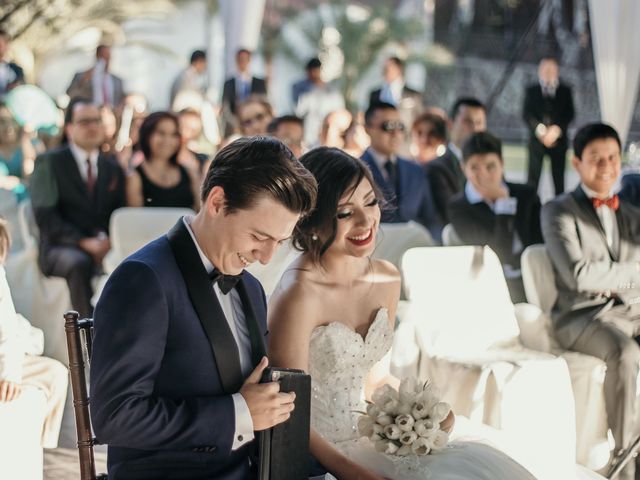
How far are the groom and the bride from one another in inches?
21.0

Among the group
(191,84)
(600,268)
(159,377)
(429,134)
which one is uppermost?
(191,84)

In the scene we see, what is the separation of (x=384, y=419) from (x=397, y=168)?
3614 mm

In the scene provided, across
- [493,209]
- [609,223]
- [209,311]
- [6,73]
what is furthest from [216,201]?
[6,73]

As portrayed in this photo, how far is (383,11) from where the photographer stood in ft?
56.6

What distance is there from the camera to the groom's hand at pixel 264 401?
6.09ft

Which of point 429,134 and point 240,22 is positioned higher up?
point 240,22

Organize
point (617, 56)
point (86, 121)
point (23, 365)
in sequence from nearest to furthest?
point (23, 365) → point (86, 121) → point (617, 56)

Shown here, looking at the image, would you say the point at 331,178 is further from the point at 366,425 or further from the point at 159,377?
the point at 159,377

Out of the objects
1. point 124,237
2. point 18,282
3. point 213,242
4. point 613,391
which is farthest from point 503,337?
point 213,242

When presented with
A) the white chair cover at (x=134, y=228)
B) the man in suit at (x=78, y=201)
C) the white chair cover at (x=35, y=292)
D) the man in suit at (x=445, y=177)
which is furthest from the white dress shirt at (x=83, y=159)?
the man in suit at (x=445, y=177)

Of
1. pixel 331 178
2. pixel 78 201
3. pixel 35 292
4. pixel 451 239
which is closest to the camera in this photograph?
pixel 331 178

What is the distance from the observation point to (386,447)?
2.36 metres

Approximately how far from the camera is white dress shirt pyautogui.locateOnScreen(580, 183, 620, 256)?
4.39 m

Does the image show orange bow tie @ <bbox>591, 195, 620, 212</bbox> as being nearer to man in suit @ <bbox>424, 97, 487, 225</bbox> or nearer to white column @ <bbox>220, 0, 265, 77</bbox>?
man in suit @ <bbox>424, 97, 487, 225</bbox>
